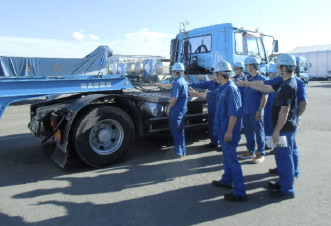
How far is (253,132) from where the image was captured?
5.27 metres

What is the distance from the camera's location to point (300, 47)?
39812 mm

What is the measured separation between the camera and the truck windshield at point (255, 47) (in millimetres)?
7543

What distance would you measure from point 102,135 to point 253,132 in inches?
112

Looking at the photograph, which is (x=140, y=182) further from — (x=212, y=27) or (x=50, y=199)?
(x=212, y=27)

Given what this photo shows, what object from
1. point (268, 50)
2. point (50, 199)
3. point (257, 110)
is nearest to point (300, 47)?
point (268, 50)

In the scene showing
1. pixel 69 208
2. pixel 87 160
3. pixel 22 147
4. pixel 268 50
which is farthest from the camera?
pixel 268 50

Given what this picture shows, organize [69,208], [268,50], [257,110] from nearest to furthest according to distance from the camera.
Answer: [69,208] < [257,110] < [268,50]

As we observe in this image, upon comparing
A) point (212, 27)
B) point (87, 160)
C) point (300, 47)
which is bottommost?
point (87, 160)

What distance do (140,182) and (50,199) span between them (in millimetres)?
1266

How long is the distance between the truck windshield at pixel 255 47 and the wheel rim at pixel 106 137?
4.49 metres

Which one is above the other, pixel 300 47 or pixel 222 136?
pixel 300 47

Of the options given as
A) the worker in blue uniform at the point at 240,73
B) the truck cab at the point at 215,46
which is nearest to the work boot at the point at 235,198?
the worker in blue uniform at the point at 240,73

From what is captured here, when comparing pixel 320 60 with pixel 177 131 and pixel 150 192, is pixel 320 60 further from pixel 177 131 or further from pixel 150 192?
pixel 150 192

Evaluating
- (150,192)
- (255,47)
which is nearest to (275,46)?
(255,47)
